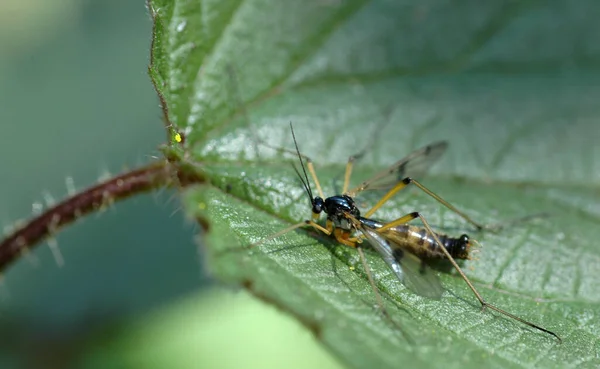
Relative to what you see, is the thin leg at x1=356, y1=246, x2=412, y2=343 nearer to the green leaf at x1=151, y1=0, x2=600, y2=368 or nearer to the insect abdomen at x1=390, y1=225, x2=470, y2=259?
the green leaf at x1=151, y1=0, x2=600, y2=368

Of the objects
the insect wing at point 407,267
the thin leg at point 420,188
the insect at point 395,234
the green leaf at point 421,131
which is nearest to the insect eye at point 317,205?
the insect at point 395,234

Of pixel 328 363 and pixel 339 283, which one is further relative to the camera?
pixel 328 363

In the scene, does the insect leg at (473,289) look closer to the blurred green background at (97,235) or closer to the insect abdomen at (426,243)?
the insect abdomen at (426,243)

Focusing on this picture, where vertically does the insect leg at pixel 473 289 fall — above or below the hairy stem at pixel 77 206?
below

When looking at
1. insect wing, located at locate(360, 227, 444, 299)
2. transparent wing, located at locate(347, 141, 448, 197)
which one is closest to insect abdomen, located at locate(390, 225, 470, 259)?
insect wing, located at locate(360, 227, 444, 299)

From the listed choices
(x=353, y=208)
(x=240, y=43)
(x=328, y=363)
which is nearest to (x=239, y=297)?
(x=328, y=363)

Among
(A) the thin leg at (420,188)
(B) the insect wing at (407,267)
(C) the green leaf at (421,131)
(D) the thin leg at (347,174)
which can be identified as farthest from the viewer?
(D) the thin leg at (347,174)

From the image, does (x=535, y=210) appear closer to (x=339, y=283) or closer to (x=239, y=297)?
(x=339, y=283)
